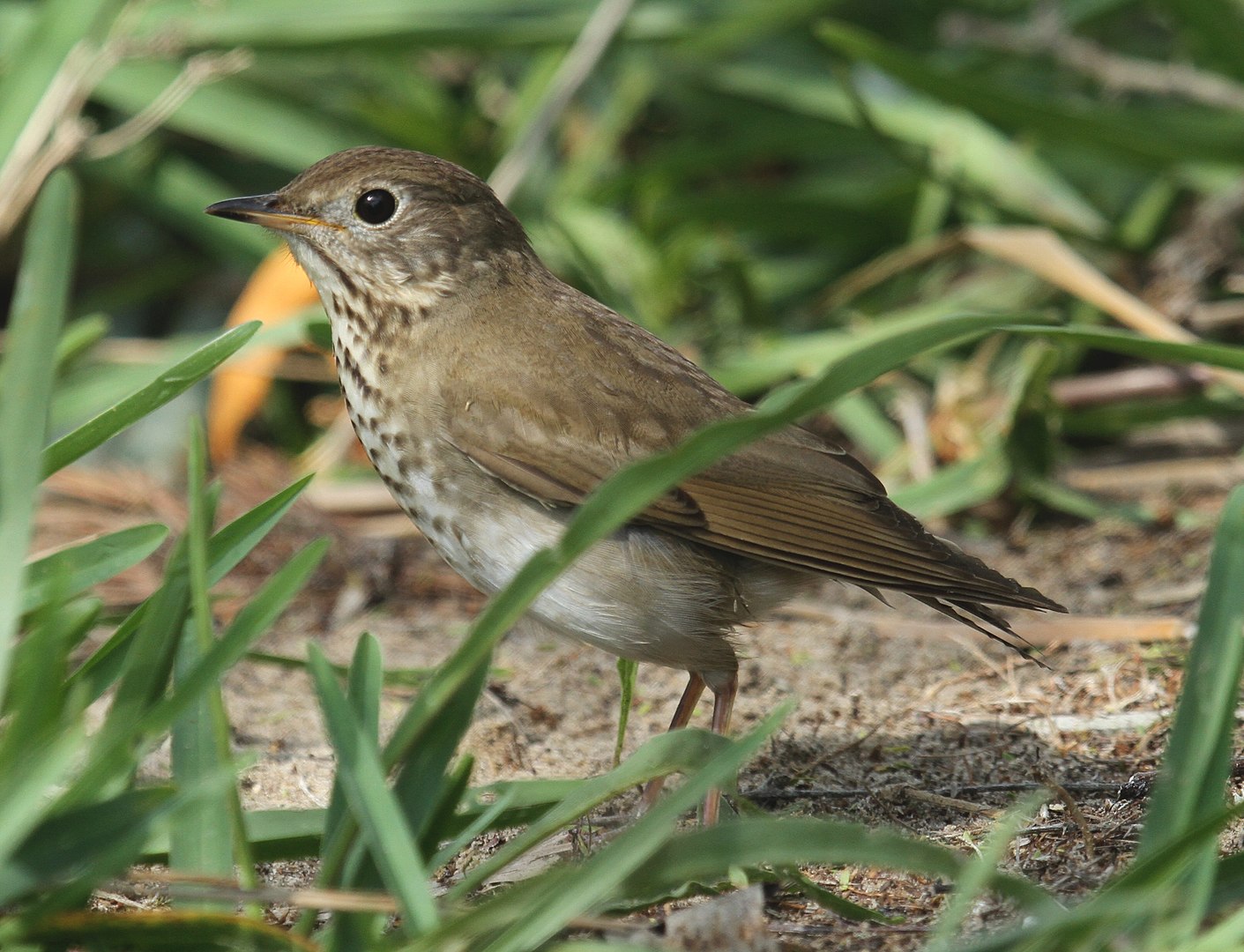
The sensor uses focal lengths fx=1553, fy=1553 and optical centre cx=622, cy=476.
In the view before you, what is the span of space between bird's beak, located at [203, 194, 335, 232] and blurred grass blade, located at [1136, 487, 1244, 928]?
196cm

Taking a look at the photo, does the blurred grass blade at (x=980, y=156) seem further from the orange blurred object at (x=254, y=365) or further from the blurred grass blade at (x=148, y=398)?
the blurred grass blade at (x=148, y=398)

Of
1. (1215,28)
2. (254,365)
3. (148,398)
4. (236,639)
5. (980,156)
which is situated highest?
(1215,28)

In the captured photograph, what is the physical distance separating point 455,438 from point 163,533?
63cm

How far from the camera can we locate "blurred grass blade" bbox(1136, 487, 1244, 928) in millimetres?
1956

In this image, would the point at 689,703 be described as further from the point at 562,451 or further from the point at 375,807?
the point at 375,807

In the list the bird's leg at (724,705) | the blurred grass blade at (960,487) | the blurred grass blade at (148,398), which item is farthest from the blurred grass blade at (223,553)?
the blurred grass blade at (960,487)

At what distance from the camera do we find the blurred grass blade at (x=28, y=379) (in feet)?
6.37

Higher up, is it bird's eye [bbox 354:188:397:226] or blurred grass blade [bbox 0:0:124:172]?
blurred grass blade [bbox 0:0:124:172]

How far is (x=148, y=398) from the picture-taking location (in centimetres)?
240

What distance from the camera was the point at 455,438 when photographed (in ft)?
9.43

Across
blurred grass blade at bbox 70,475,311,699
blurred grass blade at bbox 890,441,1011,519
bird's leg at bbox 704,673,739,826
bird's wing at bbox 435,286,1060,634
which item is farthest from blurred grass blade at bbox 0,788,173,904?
blurred grass blade at bbox 890,441,1011,519

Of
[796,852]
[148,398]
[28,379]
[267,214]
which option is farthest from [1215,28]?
[28,379]

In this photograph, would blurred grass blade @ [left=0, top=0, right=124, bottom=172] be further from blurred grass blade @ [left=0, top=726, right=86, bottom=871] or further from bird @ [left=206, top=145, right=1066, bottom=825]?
blurred grass blade @ [left=0, top=726, right=86, bottom=871]

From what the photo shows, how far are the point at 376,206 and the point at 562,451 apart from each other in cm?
74
